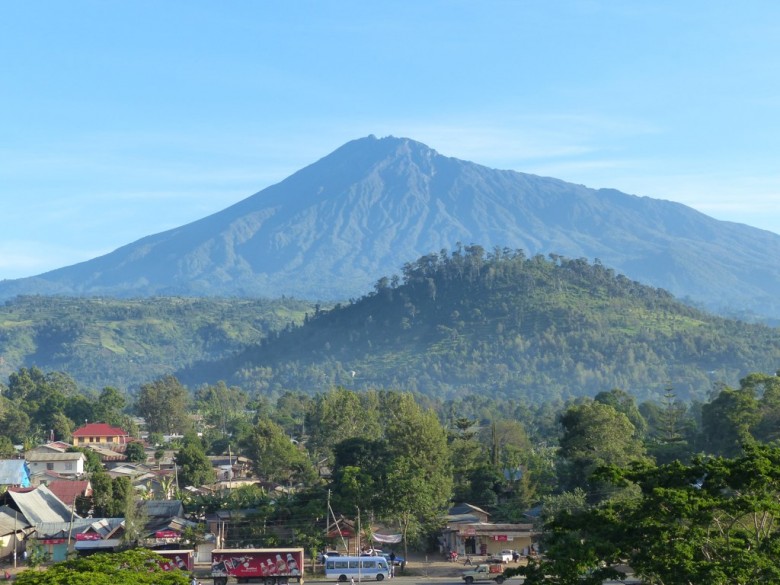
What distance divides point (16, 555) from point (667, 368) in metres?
138

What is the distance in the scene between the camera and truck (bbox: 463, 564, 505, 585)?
39.2 metres

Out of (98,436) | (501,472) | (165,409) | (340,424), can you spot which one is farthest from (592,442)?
(165,409)

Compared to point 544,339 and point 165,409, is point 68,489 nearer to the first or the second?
point 165,409

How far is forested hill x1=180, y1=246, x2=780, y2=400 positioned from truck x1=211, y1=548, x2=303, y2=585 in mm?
128090

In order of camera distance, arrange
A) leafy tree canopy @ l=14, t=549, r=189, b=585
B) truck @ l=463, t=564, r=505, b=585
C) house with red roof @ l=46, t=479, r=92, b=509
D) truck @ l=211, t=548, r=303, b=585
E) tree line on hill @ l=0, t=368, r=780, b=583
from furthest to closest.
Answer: house with red roof @ l=46, t=479, r=92, b=509, truck @ l=211, t=548, r=303, b=585, truck @ l=463, t=564, r=505, b=585, tree line on hill @ l=0, t=368, r=780, b=583, leafy tree canopy @ l=14, t=549, r=189, b=585

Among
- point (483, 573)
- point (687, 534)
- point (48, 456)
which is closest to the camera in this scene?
point (687, 534)

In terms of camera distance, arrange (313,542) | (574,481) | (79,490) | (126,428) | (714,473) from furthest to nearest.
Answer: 1. (126,428)
2. (79,490)
3. (574,481)
4. (313,542)
5. (714,473)

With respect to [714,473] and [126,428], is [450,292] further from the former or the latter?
[714,473]

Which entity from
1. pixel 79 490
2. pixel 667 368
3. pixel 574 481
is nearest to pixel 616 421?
pixel 574 481

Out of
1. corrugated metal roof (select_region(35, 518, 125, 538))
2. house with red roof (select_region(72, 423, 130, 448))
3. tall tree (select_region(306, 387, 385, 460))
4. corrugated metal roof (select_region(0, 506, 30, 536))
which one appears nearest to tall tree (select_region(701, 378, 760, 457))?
tall tree (select_region(306, 387, 385, 460))

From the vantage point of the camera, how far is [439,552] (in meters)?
48.9

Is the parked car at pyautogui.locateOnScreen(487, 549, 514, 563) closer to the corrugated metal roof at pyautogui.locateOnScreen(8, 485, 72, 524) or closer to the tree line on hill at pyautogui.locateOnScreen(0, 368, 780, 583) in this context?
the tree line on hill at pyautogui.locateOnScreen(0, 368, 780, 583)

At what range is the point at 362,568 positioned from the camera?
40.2 meters

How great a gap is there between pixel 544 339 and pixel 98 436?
99.7 metres
